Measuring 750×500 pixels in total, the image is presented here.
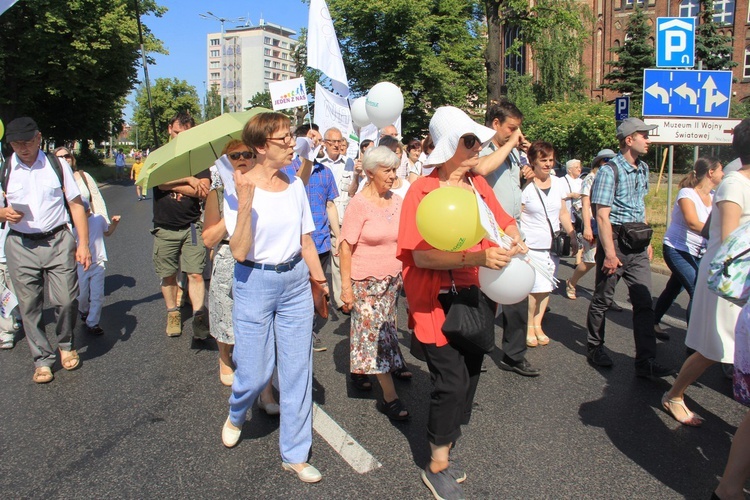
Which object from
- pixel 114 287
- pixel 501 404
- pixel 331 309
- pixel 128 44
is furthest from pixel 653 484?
pixel 128 44

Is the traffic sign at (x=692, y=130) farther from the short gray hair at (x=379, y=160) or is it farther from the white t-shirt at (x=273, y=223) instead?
the white t-shirt at (x=273, y=223)

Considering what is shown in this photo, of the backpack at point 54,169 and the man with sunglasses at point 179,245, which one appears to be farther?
the man with sunglasses at point 179,245

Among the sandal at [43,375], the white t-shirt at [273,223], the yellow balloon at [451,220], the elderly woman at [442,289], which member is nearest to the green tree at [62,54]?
the sandal at [43,375]

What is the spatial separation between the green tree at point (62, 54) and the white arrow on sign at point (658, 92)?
86.9ft

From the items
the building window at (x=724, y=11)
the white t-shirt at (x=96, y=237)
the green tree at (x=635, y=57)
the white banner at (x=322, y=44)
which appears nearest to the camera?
the white t-shirt at (x=96, y=237)

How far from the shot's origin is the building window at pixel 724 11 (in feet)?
145

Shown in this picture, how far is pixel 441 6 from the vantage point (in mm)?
37000

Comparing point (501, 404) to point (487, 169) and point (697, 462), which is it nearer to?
point (697, 462)

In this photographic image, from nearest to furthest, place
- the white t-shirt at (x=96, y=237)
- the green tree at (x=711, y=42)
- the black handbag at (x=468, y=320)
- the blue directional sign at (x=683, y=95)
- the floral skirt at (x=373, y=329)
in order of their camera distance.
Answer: the black handbag at (x=468, y=320), the floral skirt at (x=373, y=329), the white t-shirt at (x=96, y=237), the blue directional sign at (x=683, y=95), the green tree at (x=711, y=42)

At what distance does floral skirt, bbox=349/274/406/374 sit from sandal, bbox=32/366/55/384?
2476 millimetres

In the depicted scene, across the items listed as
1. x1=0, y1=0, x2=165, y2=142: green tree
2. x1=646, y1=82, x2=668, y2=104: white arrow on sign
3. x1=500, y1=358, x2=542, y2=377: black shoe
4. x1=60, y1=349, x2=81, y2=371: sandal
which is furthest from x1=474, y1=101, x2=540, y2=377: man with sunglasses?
x1=0, y1=0, x2=165, y2=142: green tree

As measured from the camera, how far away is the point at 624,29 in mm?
49562

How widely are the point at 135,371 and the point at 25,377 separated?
865mm

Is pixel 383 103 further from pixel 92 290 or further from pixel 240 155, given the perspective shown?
pixel 92 290
